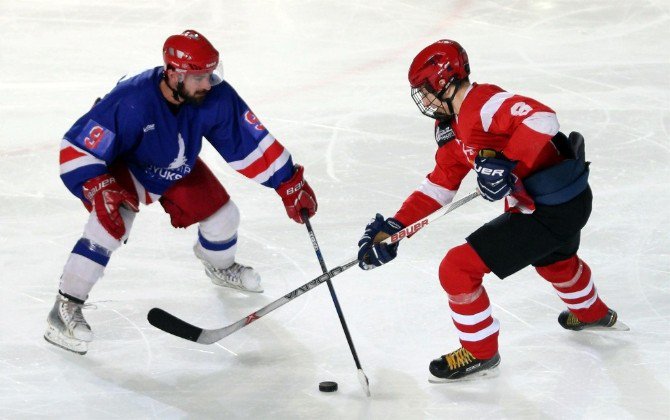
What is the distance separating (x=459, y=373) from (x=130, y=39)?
4219 millimetres

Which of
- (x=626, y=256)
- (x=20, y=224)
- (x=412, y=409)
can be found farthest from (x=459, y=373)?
(x=20, y=224)

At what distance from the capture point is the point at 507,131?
2949mm

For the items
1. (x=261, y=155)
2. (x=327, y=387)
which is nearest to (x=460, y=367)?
(x=327, y=387)

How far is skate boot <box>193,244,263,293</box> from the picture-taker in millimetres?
3770

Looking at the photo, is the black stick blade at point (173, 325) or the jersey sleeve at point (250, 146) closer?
the black stick blade at point (173, 325)

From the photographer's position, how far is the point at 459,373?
3.11 metres

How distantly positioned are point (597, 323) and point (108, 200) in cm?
158

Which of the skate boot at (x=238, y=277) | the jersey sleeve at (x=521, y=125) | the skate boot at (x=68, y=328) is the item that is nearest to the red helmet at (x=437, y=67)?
the jersey sleeve at (x=521, y=125)

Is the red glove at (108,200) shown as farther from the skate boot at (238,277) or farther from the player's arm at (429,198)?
the player's arm at (429,198)

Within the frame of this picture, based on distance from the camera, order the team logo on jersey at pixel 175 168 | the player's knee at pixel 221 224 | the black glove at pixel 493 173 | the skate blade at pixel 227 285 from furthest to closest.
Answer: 1. the skate blade at pixel 227 285
2. the player's knee at pixel 221 224
3. the team logo on jersey at pixel 175 168
4. the black glove at pixel 493 173

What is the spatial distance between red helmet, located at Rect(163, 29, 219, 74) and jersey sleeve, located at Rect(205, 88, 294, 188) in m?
0.28

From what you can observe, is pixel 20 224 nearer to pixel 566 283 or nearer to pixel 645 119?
pixel 566 283

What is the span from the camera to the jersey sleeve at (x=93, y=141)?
3248 mm

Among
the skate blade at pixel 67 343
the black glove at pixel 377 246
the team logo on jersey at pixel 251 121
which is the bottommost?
the skate blade at pixel 67 343
